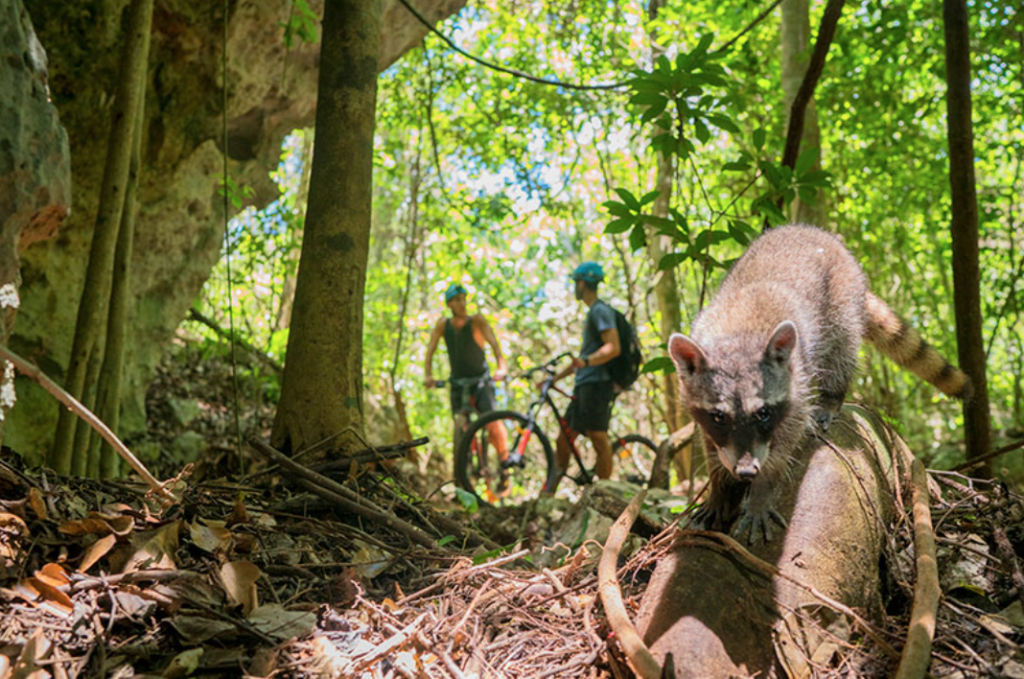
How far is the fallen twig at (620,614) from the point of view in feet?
6.81

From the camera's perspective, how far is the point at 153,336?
748 cm

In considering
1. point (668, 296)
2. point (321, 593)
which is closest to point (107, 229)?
point (321, 593)

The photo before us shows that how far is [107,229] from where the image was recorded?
4293mm

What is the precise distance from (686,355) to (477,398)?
6616 mm

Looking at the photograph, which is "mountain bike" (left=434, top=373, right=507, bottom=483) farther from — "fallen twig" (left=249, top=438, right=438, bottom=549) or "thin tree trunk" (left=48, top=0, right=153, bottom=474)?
"fallen twig" (left=249, top=438, right=438, bottom=549)

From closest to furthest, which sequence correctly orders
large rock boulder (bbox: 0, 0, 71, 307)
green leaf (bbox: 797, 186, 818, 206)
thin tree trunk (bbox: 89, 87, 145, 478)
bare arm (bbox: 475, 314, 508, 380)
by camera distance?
large rock boulder (bbox: 0, 0, 71, 307) → thin tree trunk (bbox: 89, 87, 145, 478) → green leaf (bbox: 797, 186, 818, 206) → bare arm (bbox: 475, 314, 508, 380)

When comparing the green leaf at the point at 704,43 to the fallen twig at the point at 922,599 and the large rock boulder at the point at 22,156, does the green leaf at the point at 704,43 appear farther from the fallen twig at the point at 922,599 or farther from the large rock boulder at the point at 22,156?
the large rock boulder at the point at 22,156

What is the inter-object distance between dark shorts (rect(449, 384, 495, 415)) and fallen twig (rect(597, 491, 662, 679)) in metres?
7.00

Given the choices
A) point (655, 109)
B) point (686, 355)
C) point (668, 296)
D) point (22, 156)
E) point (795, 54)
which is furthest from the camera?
point (668, 296)

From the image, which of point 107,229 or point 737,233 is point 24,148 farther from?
point 737,233

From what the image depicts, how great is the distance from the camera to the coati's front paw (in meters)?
2.70

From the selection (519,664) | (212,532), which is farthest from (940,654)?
(212,532)

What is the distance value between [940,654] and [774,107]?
29.6ft

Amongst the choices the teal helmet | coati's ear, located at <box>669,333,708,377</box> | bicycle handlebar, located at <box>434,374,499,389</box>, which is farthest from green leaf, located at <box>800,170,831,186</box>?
the teal helmet
